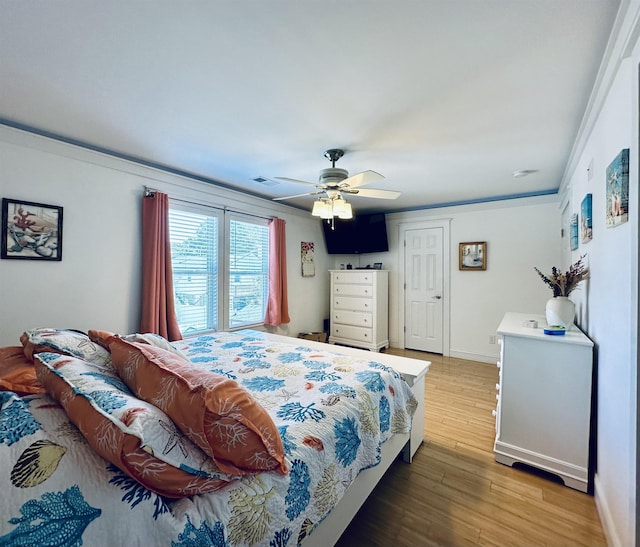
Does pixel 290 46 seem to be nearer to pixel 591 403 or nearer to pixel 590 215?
pixel 590 215

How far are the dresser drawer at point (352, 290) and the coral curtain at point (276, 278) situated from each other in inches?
46.5

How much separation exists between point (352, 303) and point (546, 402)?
324 centimetres

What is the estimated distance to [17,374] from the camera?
4.01 feet

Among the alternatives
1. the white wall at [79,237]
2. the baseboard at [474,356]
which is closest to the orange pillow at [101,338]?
the white wall at [79,237]

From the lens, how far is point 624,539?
4.08ft

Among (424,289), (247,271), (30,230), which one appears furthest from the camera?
(424,289)

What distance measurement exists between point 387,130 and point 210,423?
2.22 m

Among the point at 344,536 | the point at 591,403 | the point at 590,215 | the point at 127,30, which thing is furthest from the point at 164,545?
the point at 590,215

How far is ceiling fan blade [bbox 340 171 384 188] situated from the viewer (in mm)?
2219

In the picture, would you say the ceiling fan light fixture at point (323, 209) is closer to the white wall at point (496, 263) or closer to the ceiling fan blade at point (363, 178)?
the ceiling fan blade at point (363, 178)

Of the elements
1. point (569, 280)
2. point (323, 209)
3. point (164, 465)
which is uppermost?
point (323, 209)

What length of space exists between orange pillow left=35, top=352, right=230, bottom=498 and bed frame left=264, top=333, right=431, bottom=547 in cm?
62

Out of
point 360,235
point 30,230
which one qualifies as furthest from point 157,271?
point 360,235

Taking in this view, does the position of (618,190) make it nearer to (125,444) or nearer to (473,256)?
(125,444)
